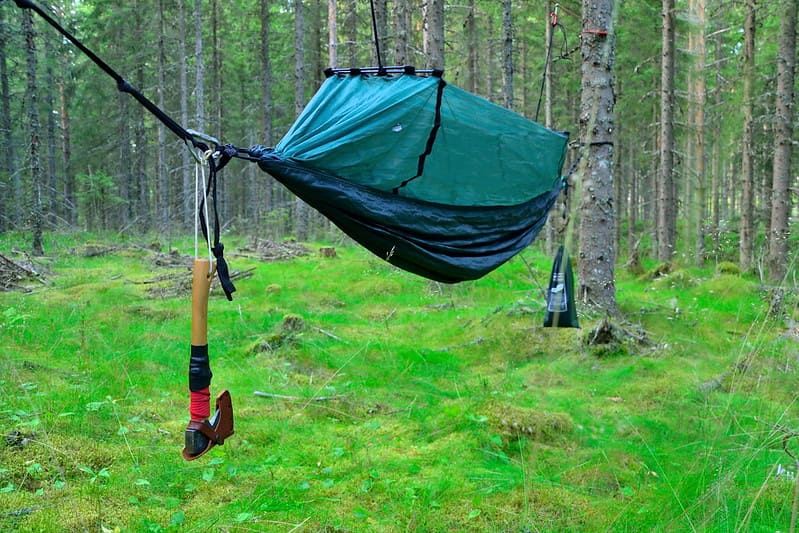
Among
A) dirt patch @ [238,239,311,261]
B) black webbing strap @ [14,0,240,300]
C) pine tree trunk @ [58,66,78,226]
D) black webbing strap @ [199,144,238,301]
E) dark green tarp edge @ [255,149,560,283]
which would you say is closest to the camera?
black webbing strap @ [14,0,240,300]

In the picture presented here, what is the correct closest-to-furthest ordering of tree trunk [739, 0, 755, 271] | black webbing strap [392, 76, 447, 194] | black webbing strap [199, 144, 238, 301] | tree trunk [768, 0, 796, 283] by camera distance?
black webbing strap [199, 144, 238, 301] < black webbing strap [392, 76, 447, 194] < tree trunk [768, 0, 796, 283] < tree trunk [739, 0, 755, 271]

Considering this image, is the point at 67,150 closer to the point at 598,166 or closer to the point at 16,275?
the point at 16,275

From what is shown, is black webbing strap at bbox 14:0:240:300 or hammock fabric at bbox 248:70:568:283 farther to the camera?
hammock fabric at bbox 248:70:568:283

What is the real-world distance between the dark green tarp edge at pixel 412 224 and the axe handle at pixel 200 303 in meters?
0.56

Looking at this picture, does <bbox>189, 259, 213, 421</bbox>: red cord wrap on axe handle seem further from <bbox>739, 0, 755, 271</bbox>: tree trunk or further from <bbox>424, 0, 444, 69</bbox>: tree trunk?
<bbox>739, 0, 755, 271</bbox>: tree trunk

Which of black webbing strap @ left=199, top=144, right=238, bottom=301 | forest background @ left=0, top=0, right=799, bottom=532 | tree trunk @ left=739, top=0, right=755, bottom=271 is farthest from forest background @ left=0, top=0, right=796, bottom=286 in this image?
black webbing strap @ left=199, top=144, right=238, bottom=301

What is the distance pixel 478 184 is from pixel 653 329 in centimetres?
354

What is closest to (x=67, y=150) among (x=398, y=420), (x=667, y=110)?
(x=667, y=110)

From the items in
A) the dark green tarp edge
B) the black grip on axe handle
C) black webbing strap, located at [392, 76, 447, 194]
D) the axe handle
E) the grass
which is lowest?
the grass

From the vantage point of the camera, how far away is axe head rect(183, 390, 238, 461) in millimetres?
1968

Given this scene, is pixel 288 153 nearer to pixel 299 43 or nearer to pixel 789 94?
pixel 789 94

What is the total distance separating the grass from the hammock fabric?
1089 millimetres

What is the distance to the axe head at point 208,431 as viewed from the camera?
197 centimetres

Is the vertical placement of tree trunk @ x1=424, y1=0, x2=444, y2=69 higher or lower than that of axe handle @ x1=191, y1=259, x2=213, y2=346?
higher
